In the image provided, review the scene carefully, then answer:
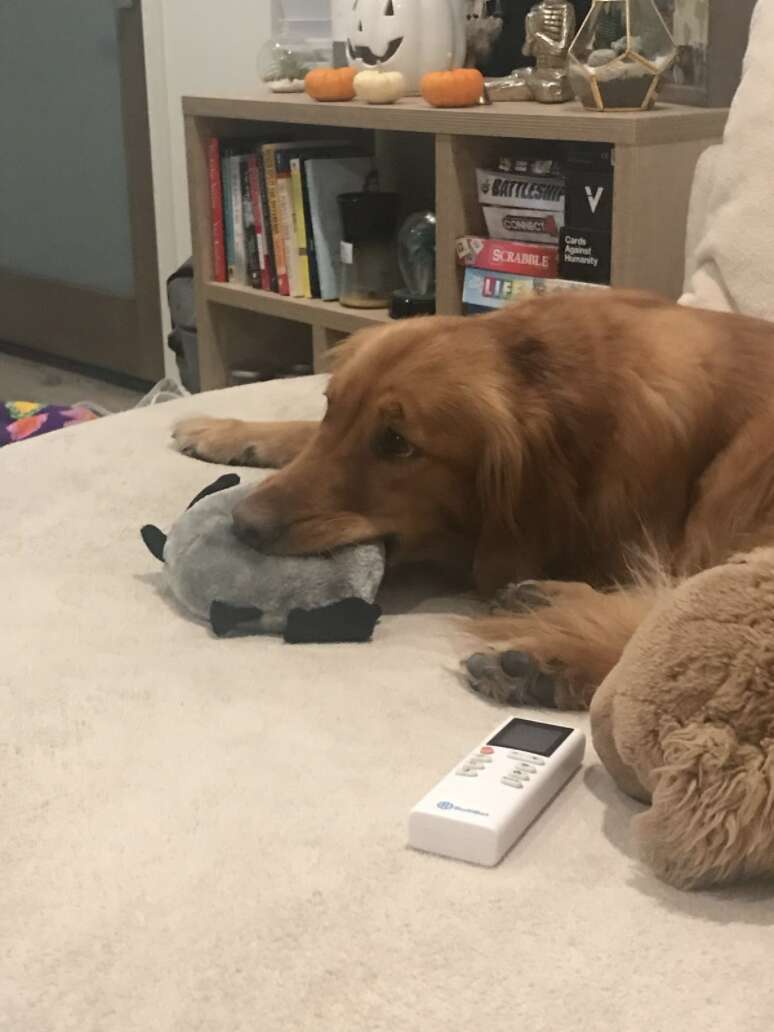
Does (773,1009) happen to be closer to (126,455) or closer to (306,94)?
(126,455)

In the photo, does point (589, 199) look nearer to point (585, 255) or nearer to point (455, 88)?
point (585, 255)

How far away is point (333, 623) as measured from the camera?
4.04 ft

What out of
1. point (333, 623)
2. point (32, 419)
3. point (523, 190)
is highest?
point (523, 190)

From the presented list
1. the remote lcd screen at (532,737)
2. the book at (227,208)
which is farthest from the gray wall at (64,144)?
the remote lcd screen at (532,737)

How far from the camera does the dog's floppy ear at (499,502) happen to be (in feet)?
4.13

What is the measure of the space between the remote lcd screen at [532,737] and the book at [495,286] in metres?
1.32

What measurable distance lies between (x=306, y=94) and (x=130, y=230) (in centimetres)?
152

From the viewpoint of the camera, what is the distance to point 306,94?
2.79m

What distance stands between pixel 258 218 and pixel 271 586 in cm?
181

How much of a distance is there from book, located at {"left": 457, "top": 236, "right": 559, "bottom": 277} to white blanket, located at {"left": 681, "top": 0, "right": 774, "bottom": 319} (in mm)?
544

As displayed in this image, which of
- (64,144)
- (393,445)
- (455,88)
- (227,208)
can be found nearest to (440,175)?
(455,88)

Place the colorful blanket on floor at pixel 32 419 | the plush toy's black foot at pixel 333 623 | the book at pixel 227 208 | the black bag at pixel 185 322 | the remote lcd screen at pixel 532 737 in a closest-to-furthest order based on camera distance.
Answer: the remote lcd screen at pixel 532 737
the plush toy's black foot at pixel 333 623
the colorful blanket on floor at pixel 32 419
the book at pixel 227 208
the black bag at pixel 185 322

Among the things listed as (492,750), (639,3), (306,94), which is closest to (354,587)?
(492,750)

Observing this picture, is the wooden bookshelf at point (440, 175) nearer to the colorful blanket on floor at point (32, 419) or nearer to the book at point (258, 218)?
the book at point (258, 218)
